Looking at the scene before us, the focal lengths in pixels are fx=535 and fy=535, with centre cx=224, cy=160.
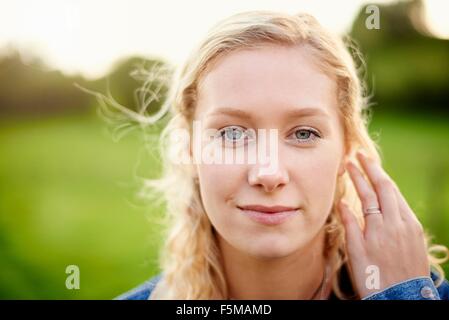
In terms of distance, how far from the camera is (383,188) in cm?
164

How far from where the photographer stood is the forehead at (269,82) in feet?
4.77

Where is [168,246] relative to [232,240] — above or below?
above

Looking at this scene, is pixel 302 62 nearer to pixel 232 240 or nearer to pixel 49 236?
pixel 232 240

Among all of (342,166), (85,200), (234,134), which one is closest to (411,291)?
(342,166)

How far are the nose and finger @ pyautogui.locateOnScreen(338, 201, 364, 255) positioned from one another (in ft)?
1.06

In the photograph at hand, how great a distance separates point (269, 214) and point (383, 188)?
40cm

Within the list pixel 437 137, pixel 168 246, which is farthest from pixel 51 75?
pixel 437 137

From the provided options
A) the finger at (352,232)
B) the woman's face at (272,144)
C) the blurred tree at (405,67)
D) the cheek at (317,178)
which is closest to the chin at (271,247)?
the woman's face at (272,144)

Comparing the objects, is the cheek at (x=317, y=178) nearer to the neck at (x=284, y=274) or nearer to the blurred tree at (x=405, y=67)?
the neck at (x=284, y=274)

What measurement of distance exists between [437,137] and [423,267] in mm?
6084

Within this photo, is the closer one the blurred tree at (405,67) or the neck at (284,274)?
the neck at (284,274)

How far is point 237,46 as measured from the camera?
1.53 meters

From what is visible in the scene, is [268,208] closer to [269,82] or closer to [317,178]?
[317,178]
